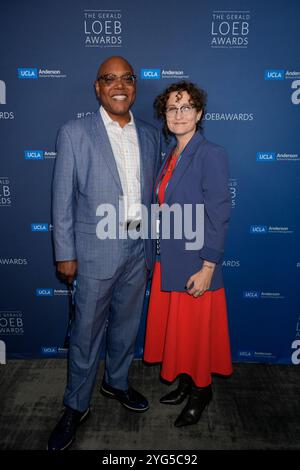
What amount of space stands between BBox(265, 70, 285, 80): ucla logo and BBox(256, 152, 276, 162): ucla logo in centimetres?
50

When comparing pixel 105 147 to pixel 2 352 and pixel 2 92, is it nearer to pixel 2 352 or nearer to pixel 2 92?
pixel 2 92

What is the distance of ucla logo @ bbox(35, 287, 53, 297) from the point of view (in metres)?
2.65

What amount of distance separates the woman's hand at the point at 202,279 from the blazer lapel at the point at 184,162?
0.46 metres

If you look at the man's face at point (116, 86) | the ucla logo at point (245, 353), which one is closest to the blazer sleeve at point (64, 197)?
the man's face at point (116, 86)

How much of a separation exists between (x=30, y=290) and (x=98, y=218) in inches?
49.0

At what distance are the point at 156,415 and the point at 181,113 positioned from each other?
6.24 ft

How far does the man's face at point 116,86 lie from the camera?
1.73 metres

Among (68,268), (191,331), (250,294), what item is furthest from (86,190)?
(250,294)

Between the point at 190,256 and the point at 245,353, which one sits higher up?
the point at 190,256

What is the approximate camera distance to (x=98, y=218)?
1.77 meters

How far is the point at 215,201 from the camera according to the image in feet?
5.63

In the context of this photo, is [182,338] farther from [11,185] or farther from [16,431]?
[11,185]

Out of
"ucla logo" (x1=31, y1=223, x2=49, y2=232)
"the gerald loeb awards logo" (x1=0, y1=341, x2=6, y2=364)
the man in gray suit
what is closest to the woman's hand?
the man in gray suit

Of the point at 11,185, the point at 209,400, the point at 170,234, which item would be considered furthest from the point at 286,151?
the point at 11,185
